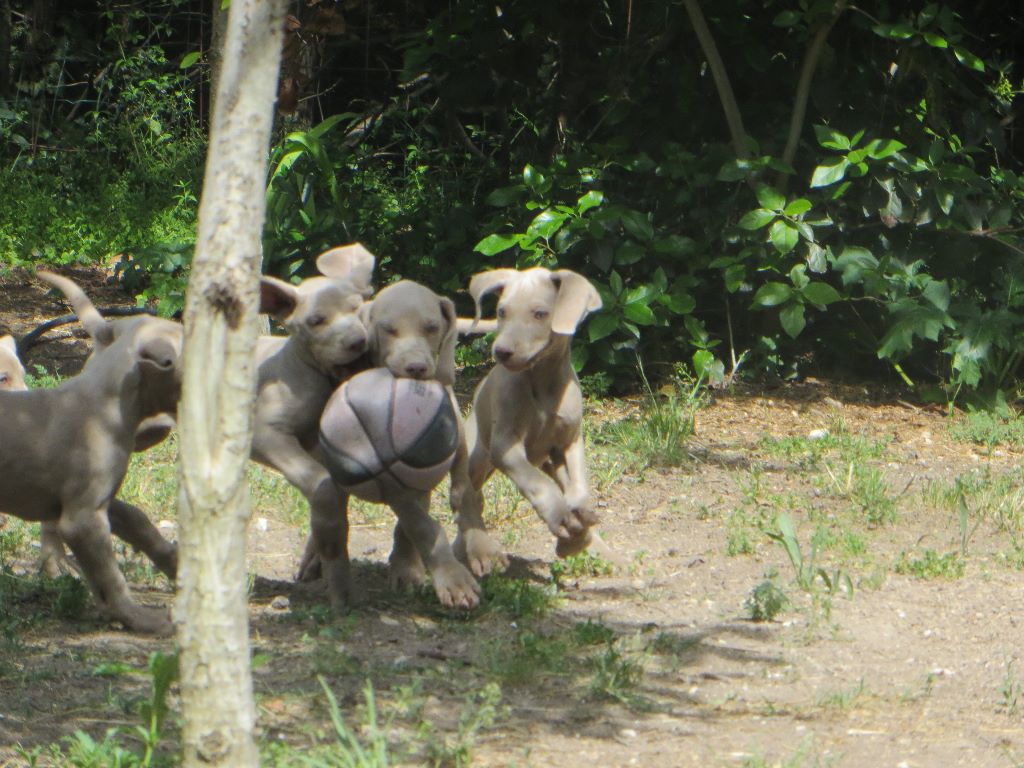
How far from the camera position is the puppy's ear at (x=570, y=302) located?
18.3 feet

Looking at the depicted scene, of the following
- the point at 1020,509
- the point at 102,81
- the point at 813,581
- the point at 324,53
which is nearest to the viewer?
the point at 813,581

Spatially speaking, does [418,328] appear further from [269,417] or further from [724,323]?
[724,323]

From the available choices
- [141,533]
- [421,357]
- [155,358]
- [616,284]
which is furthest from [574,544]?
[616,284]

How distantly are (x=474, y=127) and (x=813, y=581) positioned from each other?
6897mm

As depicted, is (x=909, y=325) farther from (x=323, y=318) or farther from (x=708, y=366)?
(x=323, y=318)

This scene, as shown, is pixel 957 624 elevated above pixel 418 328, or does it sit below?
below

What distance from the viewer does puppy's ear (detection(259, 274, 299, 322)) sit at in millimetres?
5211

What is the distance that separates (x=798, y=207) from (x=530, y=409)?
3238 mm

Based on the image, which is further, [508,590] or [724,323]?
[724,323]

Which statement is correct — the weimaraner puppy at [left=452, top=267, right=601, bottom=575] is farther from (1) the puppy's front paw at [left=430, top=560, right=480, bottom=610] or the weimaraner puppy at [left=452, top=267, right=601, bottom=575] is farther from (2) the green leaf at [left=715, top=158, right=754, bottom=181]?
(2) the green leaf at [left=715, top=158, right=754, bottom=181]

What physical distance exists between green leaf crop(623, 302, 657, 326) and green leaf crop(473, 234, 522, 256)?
31.9 inches

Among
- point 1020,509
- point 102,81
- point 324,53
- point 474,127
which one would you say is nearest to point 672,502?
point 1020,509

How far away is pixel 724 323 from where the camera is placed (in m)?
9.49

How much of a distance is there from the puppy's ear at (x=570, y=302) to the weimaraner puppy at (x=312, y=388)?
0.76 metres
